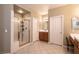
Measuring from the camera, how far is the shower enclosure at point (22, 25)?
3.87 m

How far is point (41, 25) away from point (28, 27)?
3.43 feet

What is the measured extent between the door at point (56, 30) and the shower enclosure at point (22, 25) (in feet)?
3.18

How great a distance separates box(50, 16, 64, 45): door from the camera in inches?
162

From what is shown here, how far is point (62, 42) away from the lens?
397cm

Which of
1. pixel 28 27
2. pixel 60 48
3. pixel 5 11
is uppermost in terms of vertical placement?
pixel 5 11

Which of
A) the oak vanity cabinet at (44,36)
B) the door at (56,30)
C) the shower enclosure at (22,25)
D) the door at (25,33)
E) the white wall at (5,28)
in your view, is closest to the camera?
the white wall at (5,28)

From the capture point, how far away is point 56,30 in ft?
13.8

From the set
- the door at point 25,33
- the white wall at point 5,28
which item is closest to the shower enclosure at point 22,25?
the door at point 25,33

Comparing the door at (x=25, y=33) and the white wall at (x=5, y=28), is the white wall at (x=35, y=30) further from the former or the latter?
the white wall at (x=5, y=28)

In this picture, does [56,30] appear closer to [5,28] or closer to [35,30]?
[35,30]
